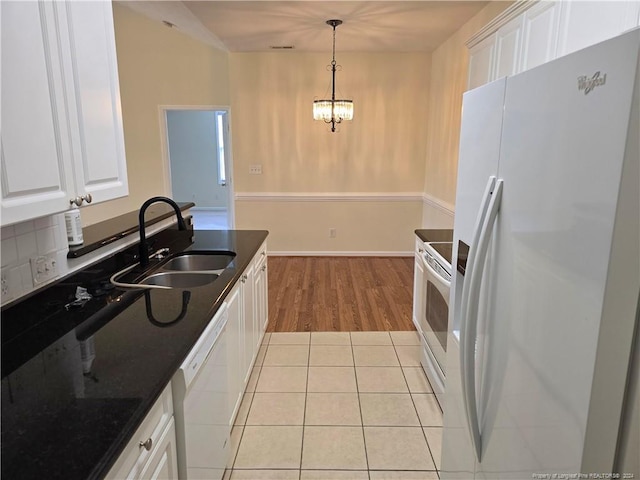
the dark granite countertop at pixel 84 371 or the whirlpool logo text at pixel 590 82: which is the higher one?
the whirlpool logo text at pixel 590 82

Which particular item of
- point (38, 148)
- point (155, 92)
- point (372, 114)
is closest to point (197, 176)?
point (155, 92)

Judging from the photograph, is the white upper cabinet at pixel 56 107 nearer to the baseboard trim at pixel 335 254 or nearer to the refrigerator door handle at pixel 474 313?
the refrigerator door handle at pixel 474 313

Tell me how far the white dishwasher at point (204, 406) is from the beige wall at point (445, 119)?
3343mm

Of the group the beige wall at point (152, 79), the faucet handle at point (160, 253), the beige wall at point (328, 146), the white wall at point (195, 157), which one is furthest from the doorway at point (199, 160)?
the faucet handle at point (160, 253)

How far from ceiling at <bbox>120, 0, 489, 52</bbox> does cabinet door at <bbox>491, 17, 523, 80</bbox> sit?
1275mm

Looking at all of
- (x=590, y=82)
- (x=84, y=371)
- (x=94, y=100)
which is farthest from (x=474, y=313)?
(x=94, y=100)

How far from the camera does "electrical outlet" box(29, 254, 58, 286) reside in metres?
1.59

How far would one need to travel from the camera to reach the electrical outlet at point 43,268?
5.23 feet

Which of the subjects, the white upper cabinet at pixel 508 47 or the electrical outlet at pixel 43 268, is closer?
the electrical outlet at pixel 43 268

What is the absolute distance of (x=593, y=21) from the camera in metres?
1.71

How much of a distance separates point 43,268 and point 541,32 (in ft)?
8.29

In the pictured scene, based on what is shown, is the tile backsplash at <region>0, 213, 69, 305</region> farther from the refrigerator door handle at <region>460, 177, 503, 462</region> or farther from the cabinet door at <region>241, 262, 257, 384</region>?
the refrigerator door handle at <region>460, 177, 503, 462</region>

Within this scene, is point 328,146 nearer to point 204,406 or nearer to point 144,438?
point 204,406

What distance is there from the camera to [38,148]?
119 cm
